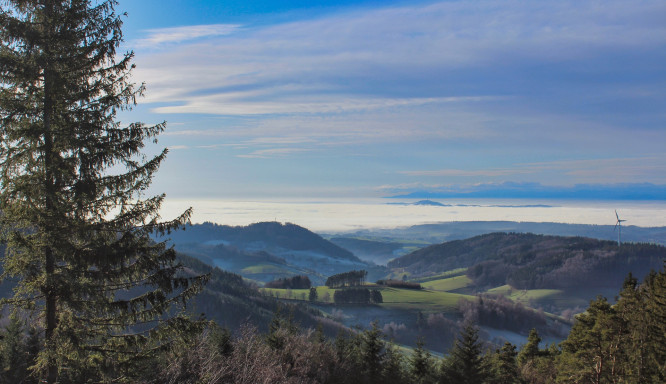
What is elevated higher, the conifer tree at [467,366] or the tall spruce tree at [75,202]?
the tall spruce tree at [75,202]

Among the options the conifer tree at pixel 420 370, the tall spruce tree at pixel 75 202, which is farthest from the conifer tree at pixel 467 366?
the tall spruce tree at pixel 75 202

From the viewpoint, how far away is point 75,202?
598 inches

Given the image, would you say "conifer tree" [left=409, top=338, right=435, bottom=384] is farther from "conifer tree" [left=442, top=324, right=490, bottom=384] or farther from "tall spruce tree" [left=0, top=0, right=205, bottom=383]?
"tall spruce tree" [left=0, top=0, right=205, bottom=383]

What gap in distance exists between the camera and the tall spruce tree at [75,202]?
14.5 m

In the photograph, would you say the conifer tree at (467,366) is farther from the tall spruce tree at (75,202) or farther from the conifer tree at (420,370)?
the tall spruce tree at (75,202)

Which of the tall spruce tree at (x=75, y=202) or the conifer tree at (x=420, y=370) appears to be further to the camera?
the conifer tree at (x=420, y=370)

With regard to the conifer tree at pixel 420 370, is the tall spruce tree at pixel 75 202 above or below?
above

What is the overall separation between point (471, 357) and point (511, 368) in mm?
12025

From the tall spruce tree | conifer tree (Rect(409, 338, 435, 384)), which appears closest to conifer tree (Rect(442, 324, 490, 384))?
conifer tree (Rect(409, 338, 435, 384))

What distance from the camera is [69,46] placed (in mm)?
15617

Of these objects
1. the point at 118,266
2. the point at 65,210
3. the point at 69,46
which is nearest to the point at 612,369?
the point at 118,266

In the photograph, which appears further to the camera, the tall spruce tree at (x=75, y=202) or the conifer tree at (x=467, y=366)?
the conifer tree at (x=467, y=366)

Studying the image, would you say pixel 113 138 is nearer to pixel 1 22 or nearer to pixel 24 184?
pixel 24 184

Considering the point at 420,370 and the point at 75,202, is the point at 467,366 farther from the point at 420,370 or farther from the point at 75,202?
the point at 75,202
